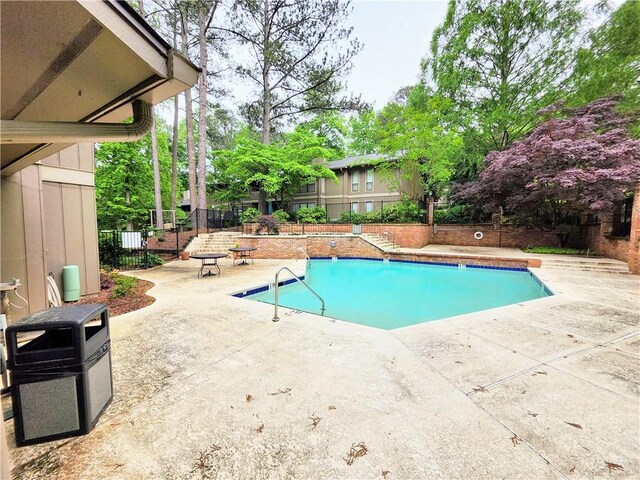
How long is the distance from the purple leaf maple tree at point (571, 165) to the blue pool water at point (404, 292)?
12.0ft

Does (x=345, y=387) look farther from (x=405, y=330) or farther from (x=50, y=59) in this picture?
(x=50, y=59)

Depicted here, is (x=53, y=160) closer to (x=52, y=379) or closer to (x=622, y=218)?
(x=52, y=379)

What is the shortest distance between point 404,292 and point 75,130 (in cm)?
730

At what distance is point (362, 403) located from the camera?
6.80 feet

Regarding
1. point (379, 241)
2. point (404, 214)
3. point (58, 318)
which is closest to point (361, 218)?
point (404, 214)

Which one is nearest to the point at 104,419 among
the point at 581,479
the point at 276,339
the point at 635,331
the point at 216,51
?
the point at 276,339

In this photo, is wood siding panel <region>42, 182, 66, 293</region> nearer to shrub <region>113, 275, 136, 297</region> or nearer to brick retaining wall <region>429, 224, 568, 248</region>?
shrub <region>113, 275, 136, 297</region>

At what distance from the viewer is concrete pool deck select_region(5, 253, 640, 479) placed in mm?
1546

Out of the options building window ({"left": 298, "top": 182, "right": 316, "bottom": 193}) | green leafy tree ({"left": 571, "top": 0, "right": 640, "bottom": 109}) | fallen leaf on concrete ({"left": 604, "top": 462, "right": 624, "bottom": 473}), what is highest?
green leafy tree ({"left": 571, "top": 0, "right": 640, "bottom": 109})

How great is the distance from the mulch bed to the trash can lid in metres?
2.92

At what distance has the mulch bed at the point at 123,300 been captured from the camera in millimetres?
4547

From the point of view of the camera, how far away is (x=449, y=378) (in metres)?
2.42

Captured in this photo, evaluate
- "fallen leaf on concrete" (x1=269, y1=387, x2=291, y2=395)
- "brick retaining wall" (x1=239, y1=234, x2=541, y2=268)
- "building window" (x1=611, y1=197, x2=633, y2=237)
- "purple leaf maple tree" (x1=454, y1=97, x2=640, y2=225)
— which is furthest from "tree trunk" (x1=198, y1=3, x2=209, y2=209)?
"building window" (x1=611, y1=197, x2=633, y2=237)

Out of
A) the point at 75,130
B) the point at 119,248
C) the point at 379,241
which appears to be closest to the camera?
the point at 75,130
